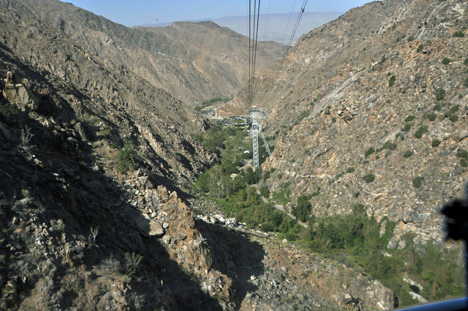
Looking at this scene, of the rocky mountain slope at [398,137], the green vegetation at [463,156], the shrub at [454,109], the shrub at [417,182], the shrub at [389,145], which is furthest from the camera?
the shrub at [389,145]

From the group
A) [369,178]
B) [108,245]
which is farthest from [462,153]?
[108,245]

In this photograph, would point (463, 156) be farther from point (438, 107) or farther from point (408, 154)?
point (438, 107)

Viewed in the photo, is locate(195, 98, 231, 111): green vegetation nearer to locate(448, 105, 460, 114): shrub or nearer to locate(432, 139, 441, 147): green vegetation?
locate(448, 105, 460, 114): shrub

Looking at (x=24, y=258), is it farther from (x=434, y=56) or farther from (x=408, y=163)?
(x=434, y=56)

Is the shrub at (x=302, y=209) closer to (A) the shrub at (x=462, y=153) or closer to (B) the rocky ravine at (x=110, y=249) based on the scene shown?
(B) the rocky ravine at (x=110, y=249)

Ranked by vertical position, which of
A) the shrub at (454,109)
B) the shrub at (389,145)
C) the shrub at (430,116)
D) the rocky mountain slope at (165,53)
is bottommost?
the shrub at (389,145)

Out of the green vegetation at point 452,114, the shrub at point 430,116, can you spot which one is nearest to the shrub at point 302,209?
the shrub at point 430,116
